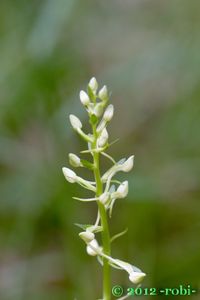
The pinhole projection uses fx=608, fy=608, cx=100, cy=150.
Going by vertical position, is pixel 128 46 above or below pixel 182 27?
above

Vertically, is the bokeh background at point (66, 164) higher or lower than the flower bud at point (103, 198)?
higher

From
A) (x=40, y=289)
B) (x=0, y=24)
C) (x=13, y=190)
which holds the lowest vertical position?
(x=40, y=289)

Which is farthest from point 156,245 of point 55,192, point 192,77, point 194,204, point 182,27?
Result: point 182,27

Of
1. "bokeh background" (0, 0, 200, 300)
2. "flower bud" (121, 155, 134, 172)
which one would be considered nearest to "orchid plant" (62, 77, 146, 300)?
"flower bud" (121, 155, 134, 172)

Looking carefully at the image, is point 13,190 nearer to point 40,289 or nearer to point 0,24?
point 40,289

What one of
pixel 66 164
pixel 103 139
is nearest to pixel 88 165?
pixel 103 139

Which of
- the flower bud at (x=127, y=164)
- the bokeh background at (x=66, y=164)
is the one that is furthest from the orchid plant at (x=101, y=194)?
the bokeh background at (x=66, y=164)

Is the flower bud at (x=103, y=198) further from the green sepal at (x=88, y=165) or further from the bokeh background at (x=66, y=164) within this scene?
the bokeh background at (x=66, y=164)

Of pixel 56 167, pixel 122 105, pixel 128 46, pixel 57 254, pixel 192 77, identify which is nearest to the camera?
pixel 56 167
